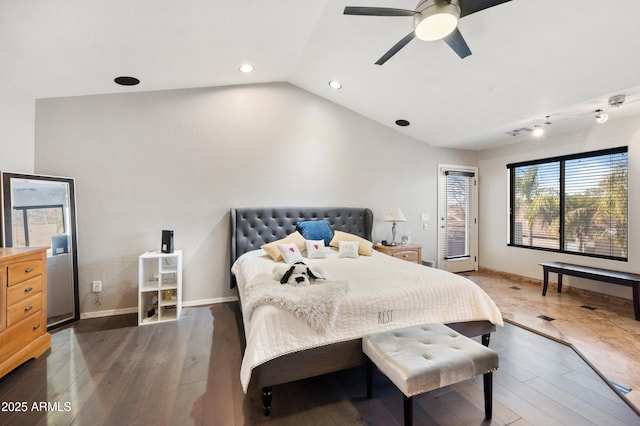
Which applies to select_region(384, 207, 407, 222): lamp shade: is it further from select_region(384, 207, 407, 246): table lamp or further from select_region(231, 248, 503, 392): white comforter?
select_region(231, 248, 503, 392): white comforter

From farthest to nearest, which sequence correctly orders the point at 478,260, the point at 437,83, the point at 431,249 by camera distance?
the point at 478,260 → the point at 431,249 → the point at 437,83

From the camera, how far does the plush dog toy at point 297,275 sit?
7.52 ft

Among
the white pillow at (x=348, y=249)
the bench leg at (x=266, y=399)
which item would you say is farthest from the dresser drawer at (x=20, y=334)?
the white pillow at (x=348, y=249)

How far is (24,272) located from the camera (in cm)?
229

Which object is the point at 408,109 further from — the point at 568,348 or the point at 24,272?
the point at 24,272

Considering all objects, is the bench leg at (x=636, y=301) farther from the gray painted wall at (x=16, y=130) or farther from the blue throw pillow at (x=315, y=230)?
the gray painted wall at (x=16, y=130)

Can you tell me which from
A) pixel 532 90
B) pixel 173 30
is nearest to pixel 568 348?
pixel 532 90

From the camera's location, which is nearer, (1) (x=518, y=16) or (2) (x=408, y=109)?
(1) (x=518, y=16)

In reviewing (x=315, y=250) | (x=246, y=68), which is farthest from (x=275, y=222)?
(x=246, y=68)

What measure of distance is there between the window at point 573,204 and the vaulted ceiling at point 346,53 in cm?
68

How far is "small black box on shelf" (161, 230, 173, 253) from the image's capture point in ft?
10.7

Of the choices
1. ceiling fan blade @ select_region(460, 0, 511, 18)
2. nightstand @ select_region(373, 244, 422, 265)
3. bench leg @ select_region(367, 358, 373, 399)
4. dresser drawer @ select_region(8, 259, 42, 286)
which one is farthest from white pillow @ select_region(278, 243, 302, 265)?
ceiling fan blade @ select_region(460, 0, 511, 18)

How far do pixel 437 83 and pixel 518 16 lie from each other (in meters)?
1.09

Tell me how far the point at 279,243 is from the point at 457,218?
146 inches
